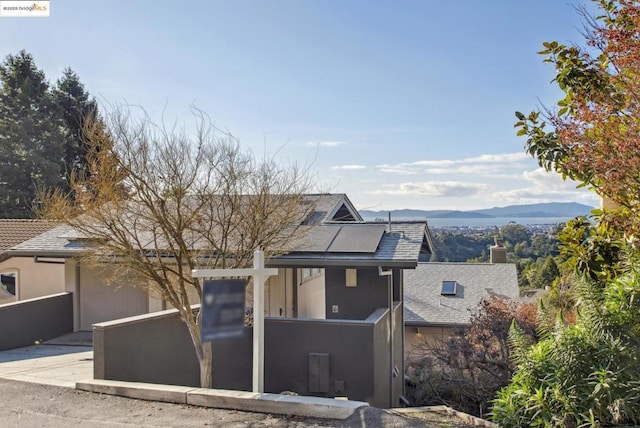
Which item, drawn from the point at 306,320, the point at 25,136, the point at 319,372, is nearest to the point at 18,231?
the point at 306,320

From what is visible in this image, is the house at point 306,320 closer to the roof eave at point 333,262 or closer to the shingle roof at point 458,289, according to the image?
the roof eave at point 333,262

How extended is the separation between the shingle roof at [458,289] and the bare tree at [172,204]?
12.2 m

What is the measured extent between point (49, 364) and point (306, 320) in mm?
4705

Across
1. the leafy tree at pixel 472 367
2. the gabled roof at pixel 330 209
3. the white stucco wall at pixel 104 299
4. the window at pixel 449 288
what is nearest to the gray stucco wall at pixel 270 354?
the leafy tree at pixel 472 367

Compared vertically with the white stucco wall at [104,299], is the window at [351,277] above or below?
above

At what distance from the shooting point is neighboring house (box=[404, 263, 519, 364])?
1902 centimetres

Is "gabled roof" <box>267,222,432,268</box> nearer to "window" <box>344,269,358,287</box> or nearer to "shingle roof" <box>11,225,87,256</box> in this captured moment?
"window" <box>344,269,358,287</box>

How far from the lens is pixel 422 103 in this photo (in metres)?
15.0

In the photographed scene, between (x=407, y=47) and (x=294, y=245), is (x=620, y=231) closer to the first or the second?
(x=294, y=245)

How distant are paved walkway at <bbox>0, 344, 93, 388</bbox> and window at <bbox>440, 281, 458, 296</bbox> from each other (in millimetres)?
15386

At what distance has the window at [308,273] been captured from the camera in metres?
12.1

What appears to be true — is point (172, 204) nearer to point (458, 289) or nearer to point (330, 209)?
point (330, 209)

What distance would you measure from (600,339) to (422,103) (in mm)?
11120

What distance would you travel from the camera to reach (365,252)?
32.1ft
